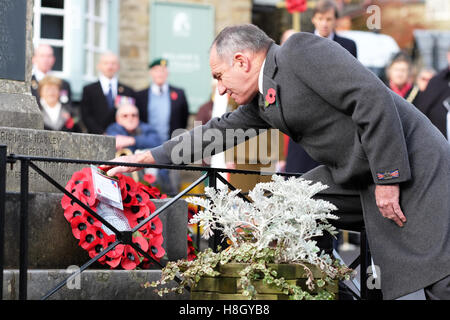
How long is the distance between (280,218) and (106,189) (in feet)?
4.09

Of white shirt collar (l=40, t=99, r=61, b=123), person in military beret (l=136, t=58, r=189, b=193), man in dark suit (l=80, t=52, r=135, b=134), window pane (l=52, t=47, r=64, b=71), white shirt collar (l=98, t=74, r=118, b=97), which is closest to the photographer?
white shirt collar (l=40, t=99, r=61, b=123)

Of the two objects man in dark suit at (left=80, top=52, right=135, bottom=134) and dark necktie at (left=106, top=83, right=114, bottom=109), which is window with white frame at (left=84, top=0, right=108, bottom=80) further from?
dark necktie at (left=106, top=83, right=114, bottom=109)

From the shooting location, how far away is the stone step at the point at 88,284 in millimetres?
4469

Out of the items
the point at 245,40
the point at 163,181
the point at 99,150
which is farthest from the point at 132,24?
the point at 245,40

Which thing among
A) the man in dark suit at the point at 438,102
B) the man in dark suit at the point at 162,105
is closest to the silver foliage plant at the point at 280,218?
the man in dark suit at the point at 438,102

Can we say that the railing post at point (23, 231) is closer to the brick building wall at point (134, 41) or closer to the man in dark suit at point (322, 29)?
the man in dark suit at point (322, 29)

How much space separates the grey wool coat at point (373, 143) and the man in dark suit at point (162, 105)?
6.86 meters

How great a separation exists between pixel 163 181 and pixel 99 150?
5224 millimetres

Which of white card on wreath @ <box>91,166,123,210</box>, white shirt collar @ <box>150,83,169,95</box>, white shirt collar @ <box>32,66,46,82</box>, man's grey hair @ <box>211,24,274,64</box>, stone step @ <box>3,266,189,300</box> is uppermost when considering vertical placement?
man's grey hair @ <box>211,24,274,64</box>

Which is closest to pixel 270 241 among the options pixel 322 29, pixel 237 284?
pixel 237 284

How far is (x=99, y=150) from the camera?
5.48 m

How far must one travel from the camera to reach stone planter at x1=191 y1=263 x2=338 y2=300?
12.2 feet

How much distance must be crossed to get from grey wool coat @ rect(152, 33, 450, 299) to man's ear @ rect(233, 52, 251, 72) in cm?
10

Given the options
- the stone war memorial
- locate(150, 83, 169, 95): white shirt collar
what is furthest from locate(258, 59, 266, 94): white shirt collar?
locate(150, 83, 169, 95): white shirt collar
